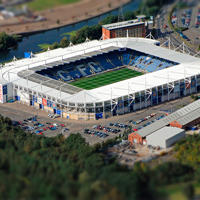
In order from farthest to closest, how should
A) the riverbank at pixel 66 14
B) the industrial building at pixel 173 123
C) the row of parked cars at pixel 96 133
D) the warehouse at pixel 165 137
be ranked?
A: the riverbank at pixel 66 14 < the row of parked cars at pixel 96 133 < the industrial building at pixel 173 123 < the warehouse at pixel 165 137

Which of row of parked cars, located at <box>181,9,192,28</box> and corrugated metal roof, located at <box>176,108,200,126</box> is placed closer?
corrugated metal roof, located at <box>176,108,200,126</box>

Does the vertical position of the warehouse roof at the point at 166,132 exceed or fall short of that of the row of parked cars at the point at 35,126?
it exceeds it

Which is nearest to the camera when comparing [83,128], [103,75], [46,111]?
[83,128]

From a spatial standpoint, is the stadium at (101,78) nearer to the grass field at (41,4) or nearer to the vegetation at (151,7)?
the grass field at (41,4)

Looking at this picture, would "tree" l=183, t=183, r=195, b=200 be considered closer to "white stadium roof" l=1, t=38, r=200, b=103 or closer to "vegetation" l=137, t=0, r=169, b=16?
"white stadium roof" l=1, t=38, r=200, b=103

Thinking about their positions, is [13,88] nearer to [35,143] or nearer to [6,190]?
[35,143]

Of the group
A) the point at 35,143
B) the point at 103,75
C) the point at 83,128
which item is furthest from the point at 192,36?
the point at 35,143

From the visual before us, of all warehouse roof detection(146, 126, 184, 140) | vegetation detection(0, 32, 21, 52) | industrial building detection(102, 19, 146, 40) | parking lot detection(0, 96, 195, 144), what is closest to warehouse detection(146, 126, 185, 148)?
warehouse roof detection(146, 126, 184, 140)

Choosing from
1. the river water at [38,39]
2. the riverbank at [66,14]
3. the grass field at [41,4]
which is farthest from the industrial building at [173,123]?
the riverbank at [66,14]
